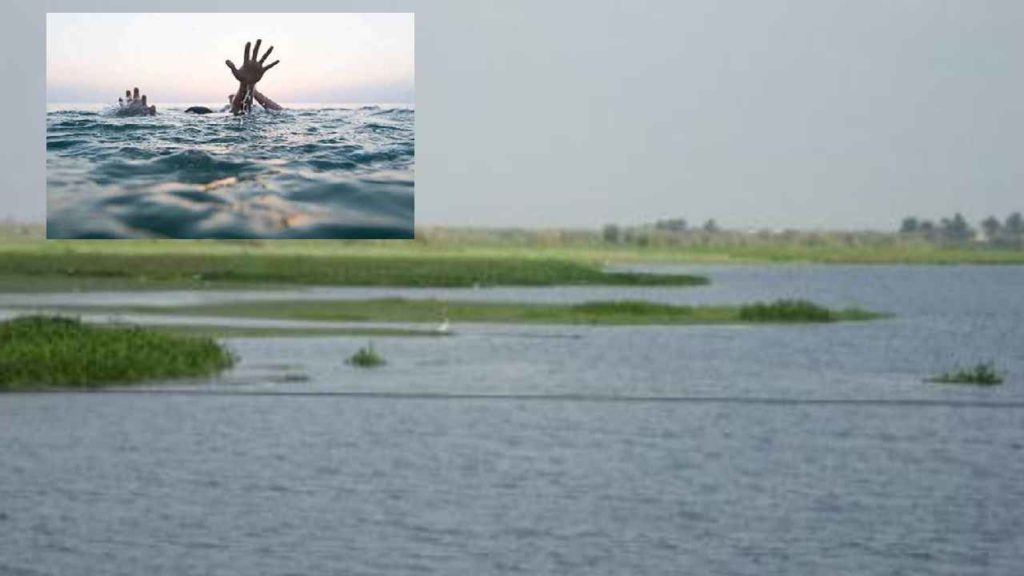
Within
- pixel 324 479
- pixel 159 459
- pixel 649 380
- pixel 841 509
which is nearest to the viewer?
pixel 841 509

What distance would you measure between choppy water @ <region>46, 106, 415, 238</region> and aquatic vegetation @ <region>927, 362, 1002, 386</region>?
9792mm

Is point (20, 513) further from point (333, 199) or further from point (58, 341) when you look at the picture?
point (58, 341)

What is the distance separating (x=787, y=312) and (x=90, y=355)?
10.8m

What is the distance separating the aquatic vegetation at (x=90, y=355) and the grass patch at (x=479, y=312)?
494cm

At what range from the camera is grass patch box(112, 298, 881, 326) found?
859 inches

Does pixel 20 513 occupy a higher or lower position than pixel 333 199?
lower

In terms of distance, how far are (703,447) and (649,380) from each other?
18.0 ft

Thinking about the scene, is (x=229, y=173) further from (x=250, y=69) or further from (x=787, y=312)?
(x=787, y=312)

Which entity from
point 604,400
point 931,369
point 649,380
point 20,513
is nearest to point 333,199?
point 20,513

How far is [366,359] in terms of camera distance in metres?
18.3

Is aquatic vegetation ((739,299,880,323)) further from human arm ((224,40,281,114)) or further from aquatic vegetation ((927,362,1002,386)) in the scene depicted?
human arm ((224,40,281,114))

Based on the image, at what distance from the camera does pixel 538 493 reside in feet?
34.6

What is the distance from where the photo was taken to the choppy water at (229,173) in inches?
370

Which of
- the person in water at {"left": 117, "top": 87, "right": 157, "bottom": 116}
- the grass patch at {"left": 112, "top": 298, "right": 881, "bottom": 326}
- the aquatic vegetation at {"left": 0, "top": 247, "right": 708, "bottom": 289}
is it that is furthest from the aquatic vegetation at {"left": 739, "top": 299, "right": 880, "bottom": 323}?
the person in water at {"left": 117, "top": 87, "right": 157, "bottom": 116}
